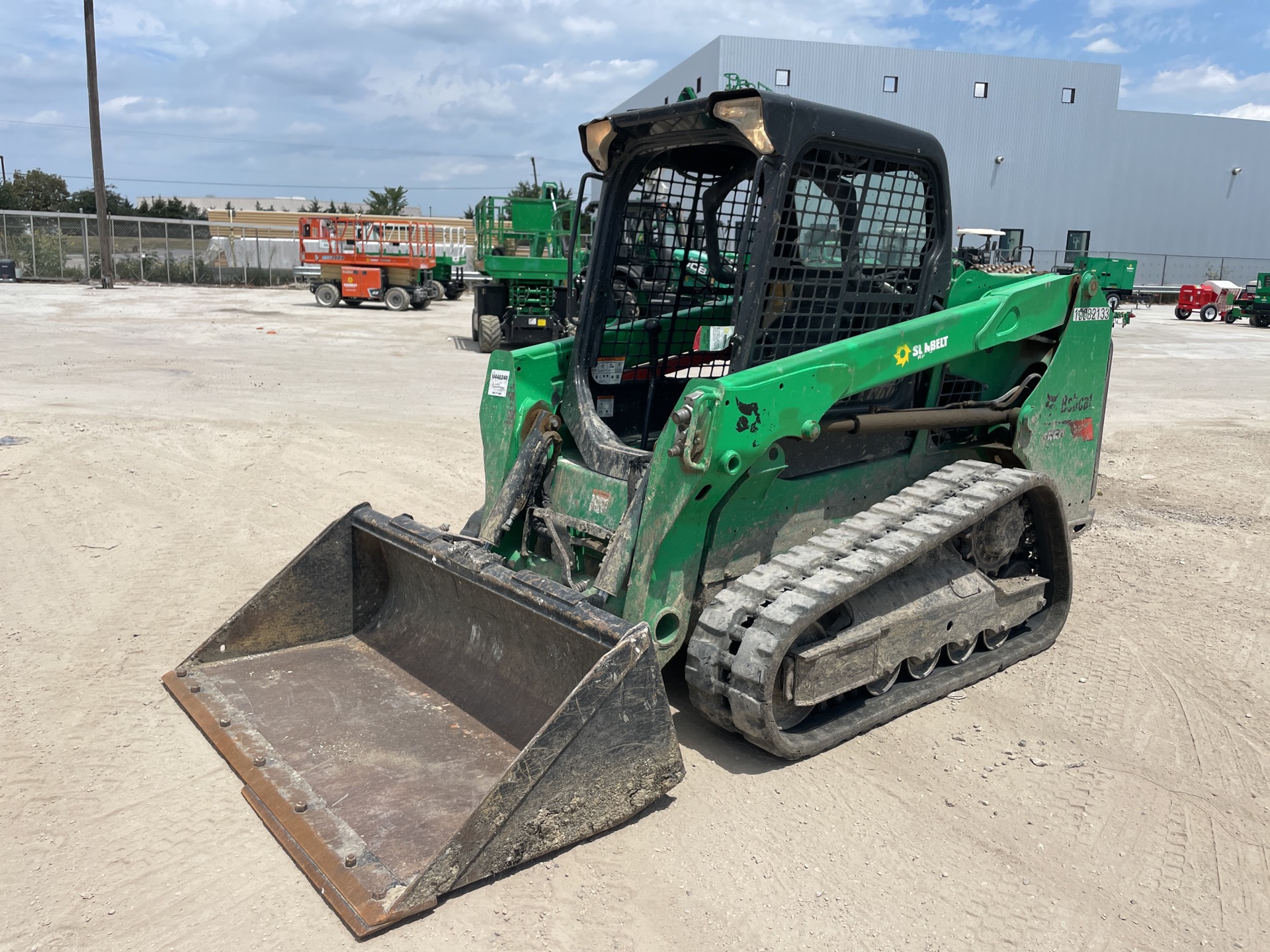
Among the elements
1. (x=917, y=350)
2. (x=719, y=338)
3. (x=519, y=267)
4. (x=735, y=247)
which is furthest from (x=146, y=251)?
(x=917, y=350)

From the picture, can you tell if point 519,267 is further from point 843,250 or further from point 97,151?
point 97,151

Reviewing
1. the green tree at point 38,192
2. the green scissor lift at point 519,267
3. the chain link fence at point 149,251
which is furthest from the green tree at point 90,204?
the green scissor lift at point 519,267

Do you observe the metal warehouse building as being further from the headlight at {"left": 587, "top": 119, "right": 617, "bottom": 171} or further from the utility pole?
the headlight at {"left": 587, "top": 119, "right": 617, "bottom": 171}

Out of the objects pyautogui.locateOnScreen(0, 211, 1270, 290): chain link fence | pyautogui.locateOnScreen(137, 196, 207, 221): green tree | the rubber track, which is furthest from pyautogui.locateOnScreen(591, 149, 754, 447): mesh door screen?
pyautogui.locateOnScreen(137, 196, 207, 221): green tree

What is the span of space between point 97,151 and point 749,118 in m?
32.1

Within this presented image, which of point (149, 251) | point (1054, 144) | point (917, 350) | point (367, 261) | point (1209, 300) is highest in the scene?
point (1054, 144)

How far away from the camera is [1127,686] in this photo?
450 cm

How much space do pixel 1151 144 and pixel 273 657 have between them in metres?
47.7

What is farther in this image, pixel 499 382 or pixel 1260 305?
pixel 1260 305

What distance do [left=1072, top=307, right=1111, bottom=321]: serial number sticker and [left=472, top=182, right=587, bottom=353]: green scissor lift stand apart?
11341mm

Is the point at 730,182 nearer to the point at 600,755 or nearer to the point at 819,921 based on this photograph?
the point at 600,755

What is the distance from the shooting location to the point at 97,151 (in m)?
29.9

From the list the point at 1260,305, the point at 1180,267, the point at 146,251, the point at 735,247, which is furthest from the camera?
the point at 1180,267

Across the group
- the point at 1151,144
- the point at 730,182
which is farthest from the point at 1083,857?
the point at 1151,144
